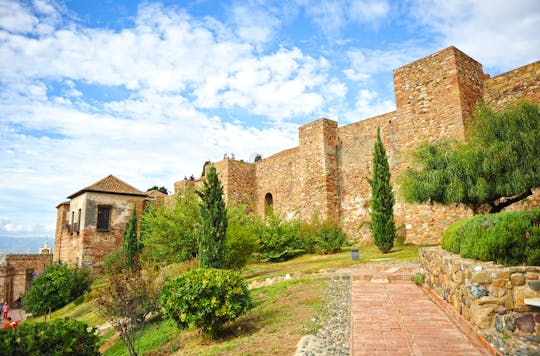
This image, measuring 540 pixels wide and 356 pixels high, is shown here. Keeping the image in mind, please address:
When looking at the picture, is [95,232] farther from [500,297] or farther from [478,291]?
[500,297]

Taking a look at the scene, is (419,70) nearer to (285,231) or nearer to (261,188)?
(285,231)

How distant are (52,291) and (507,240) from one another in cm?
1877

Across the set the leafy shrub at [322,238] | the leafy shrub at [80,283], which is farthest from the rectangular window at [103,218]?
the leafy shrub at [322,238]

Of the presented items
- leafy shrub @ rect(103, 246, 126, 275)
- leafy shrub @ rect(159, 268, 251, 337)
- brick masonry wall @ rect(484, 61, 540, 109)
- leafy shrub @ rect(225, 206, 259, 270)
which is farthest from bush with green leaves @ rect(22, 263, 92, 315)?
brick masonry wall @ rect(484, 61, 540, 109)

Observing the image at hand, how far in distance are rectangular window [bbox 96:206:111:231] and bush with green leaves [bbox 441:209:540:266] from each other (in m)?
23.2

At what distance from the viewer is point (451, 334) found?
404cm

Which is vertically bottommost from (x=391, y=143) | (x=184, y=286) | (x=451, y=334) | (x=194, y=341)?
(x=194, y=341)

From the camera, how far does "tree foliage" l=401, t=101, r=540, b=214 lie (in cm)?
830

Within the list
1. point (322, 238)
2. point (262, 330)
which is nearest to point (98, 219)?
point (322, 238)

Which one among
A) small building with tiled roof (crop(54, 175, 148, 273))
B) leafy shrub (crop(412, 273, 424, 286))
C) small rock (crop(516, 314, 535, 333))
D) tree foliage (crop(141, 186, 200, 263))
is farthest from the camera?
small building with tiled roof (crop(54, 175, 148, 273))

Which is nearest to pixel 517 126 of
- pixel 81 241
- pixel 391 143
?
pixel 391 143

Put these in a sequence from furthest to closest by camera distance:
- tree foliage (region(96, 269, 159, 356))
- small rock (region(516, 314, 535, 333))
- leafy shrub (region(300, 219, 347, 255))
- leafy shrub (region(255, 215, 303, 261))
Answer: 1. leafy shrub (region(255, 215, 303, 261))
2. leafy shrub (region(300, 219, 347, 255))
3. tree foliage (region(96, 269, 159, 356))
4. small rock (region(516, 314, 535, 333))

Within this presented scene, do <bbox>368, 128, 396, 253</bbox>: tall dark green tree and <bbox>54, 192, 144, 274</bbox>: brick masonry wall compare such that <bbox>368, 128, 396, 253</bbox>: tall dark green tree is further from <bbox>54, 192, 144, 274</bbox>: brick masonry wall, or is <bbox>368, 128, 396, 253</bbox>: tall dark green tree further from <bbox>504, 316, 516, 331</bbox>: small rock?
<bbox>54, 192, 144, 274</bbox>: brick masonry wall

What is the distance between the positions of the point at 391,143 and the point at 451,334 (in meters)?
12.5
